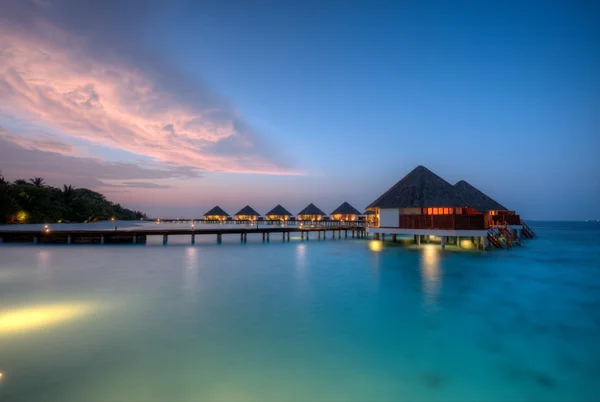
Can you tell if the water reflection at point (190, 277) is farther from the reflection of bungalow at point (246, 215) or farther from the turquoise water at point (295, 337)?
the reflection of bungalow at point (246, 215)

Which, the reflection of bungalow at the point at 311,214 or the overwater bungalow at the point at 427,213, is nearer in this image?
the overwater bungalow at the point at 427,213

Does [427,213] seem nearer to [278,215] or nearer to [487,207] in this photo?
[487,207]

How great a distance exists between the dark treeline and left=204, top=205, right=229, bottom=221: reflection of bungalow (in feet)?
77.3

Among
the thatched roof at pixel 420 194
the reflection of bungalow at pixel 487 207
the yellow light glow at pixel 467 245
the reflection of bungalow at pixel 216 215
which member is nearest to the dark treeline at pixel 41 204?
the reflection of bungalow at pixel 216 215

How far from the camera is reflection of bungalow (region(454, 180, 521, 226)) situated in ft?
102

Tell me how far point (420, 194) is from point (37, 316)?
75.1ft

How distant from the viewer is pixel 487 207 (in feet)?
107

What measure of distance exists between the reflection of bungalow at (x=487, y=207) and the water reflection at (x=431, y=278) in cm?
1385

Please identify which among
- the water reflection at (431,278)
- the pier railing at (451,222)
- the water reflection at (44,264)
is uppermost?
the pier railing at (451,222)

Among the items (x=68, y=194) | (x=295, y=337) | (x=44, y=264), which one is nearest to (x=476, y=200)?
(x=295, y=337)

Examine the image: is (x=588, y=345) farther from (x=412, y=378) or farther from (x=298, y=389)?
(x=298, y=389)

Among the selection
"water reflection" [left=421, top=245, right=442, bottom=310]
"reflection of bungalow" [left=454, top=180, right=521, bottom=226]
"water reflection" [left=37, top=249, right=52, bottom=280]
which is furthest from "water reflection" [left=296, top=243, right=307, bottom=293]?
"reflection of bungalow" [left=454, top=180, right=521, bottom=226]

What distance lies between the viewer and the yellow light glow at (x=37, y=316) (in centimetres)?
705

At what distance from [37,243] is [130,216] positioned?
73656 millimetres
